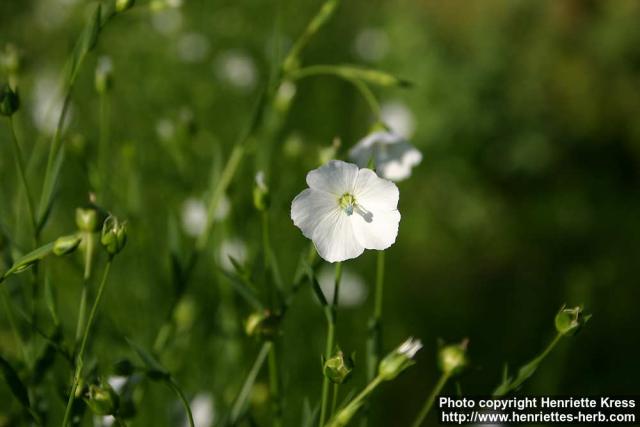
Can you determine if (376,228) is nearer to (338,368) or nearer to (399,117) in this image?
(338,368)

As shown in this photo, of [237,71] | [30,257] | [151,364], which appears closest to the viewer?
[30,257]

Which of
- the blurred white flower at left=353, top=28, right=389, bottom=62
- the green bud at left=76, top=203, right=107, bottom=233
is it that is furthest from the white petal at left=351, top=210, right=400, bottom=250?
the blurred white flower at left=353, top=28, right=389, bottom=62

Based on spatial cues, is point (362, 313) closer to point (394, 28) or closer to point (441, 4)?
point (394, 28)

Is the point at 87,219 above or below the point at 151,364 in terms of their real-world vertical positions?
above

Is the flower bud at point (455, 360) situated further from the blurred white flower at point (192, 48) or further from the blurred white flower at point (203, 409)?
the blurred white flower at point (192, 48)

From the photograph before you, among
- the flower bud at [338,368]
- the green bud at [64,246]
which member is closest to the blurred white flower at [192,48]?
the green bud at [64,246]

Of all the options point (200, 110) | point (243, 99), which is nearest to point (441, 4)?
point (243, 99)

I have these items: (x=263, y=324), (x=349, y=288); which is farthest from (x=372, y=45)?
(x=263, y=324)
